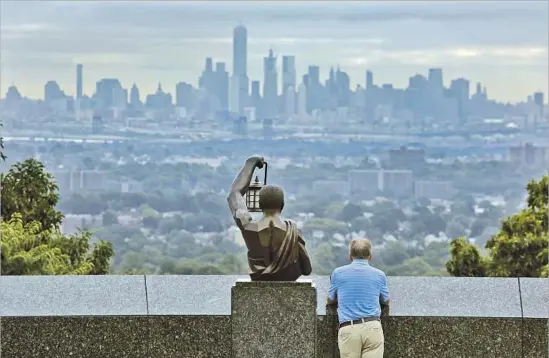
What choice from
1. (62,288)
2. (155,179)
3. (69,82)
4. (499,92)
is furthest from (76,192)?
(62,288)

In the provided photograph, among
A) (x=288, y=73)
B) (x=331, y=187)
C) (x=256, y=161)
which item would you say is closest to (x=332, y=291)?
(x=256, y=161)

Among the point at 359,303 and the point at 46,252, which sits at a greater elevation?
the point at 359,303

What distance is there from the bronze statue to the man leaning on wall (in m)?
0.37

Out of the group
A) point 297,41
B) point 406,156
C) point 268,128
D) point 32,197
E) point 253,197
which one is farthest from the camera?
point 297,41

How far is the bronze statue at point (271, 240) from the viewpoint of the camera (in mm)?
9219

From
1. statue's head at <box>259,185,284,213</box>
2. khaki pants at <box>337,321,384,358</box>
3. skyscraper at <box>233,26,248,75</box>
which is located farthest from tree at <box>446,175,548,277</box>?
skyscraper at <box>233,26,248,75</box>

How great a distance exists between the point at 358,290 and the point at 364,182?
3989cm

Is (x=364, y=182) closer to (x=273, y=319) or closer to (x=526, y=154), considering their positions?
(x=526, y=154)

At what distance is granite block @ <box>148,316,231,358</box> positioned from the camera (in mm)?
10516

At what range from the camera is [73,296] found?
10.9 m

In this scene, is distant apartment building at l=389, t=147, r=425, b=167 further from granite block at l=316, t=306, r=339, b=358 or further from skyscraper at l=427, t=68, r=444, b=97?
granite block at l=316, t=306, r=339, b=358

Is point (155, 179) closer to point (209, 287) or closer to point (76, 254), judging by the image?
point (76, 254)

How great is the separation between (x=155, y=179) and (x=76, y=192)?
4853 mm

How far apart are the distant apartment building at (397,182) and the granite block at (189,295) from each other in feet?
124
